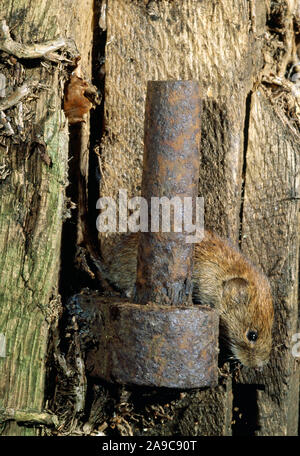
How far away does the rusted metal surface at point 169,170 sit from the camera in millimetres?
1280

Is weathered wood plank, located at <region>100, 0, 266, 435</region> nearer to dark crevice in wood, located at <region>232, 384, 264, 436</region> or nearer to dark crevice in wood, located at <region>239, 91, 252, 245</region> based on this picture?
dark crevice in wood, located at <region>239, 91, 252, 245</region>

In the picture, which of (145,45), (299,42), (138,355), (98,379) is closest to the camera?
(138,355)

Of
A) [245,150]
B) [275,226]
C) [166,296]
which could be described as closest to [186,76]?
[245,150]

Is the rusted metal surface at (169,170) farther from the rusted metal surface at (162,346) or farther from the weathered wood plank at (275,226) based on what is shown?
the weathered wood plank at (275,226)

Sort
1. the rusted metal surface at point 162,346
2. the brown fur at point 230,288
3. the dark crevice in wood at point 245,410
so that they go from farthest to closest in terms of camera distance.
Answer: the dark crevice in wood at point 245,410 < the brown fur at point 230,288 < the rusted metal surface at point 162,346

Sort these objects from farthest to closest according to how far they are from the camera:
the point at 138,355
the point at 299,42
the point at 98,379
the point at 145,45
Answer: the point at 299,42, the point at 145,45, the point at 98,379, the point at 138,355

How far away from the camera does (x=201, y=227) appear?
4.63 ft

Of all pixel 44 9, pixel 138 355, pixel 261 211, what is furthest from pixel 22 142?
pixel 261 211

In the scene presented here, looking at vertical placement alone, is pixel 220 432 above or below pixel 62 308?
below

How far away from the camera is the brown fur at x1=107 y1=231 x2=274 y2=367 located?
1.44 m

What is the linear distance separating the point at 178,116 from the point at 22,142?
345 millimetres

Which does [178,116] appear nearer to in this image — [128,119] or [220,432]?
[128,119]

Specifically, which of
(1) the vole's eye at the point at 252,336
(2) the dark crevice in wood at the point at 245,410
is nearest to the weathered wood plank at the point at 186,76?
(1) the vole's eye at the point at 252,336

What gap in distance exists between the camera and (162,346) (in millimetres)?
1257
